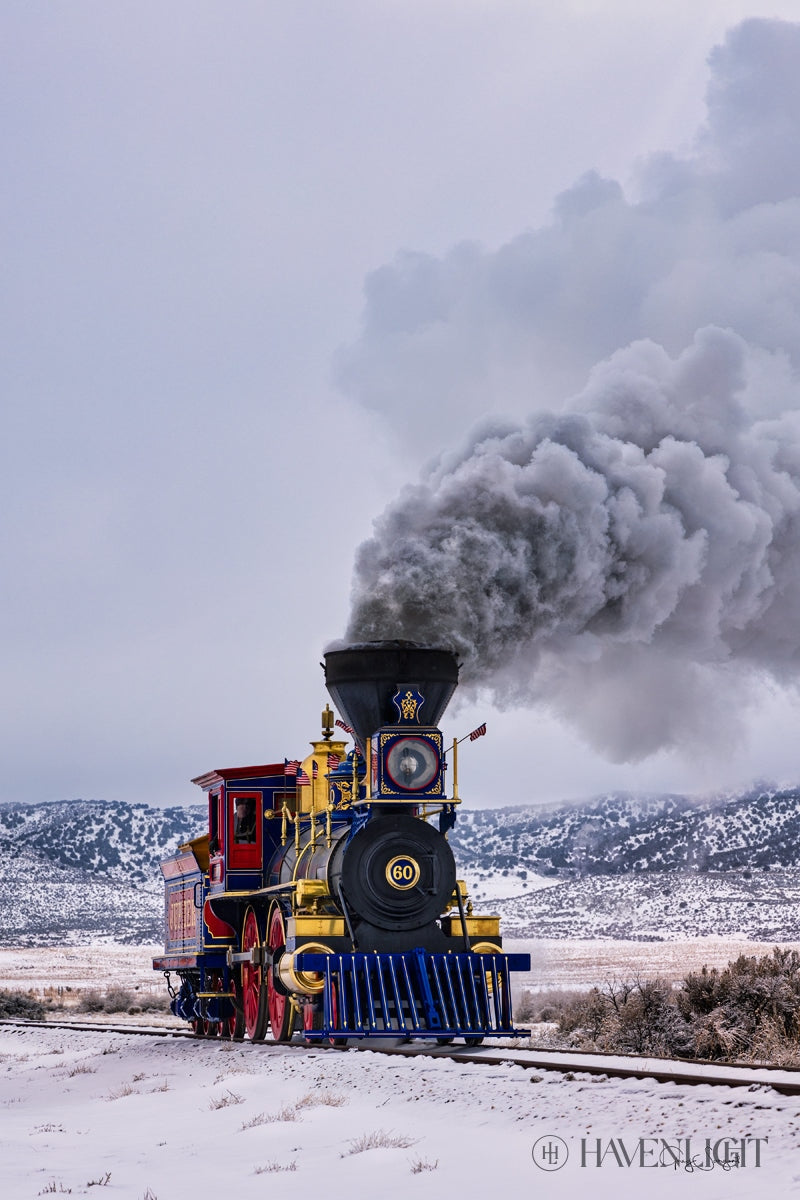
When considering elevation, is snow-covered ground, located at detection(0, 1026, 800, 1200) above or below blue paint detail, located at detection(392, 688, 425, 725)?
below

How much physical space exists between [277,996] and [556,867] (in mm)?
111604

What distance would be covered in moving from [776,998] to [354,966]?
4.79 m

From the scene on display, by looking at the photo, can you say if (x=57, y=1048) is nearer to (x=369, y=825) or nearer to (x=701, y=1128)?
(x=369, y=825)

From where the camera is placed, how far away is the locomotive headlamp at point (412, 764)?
18000mm

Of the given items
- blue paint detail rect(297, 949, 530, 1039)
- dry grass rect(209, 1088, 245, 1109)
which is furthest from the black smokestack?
dry grass rect(209, 1088, 245, 1109)

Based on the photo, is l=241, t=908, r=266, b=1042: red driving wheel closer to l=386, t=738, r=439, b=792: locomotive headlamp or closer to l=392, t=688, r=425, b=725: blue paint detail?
l=386, t=738, r=439, b=792: locomotive headlamp

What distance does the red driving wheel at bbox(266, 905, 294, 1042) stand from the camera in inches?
786

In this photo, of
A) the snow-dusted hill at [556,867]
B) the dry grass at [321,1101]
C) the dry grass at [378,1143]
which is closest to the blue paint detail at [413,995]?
the dry grass at [321,1101]

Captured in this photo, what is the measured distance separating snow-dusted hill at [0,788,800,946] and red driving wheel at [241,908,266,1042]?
1819 inches

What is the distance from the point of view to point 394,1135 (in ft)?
38.7

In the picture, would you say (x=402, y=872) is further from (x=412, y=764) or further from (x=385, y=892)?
(x=412, y=764)

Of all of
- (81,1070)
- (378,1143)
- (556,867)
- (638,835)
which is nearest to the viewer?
(378,1143)

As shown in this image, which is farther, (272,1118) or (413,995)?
(413,995)

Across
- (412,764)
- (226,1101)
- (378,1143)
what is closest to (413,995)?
(412,764)
